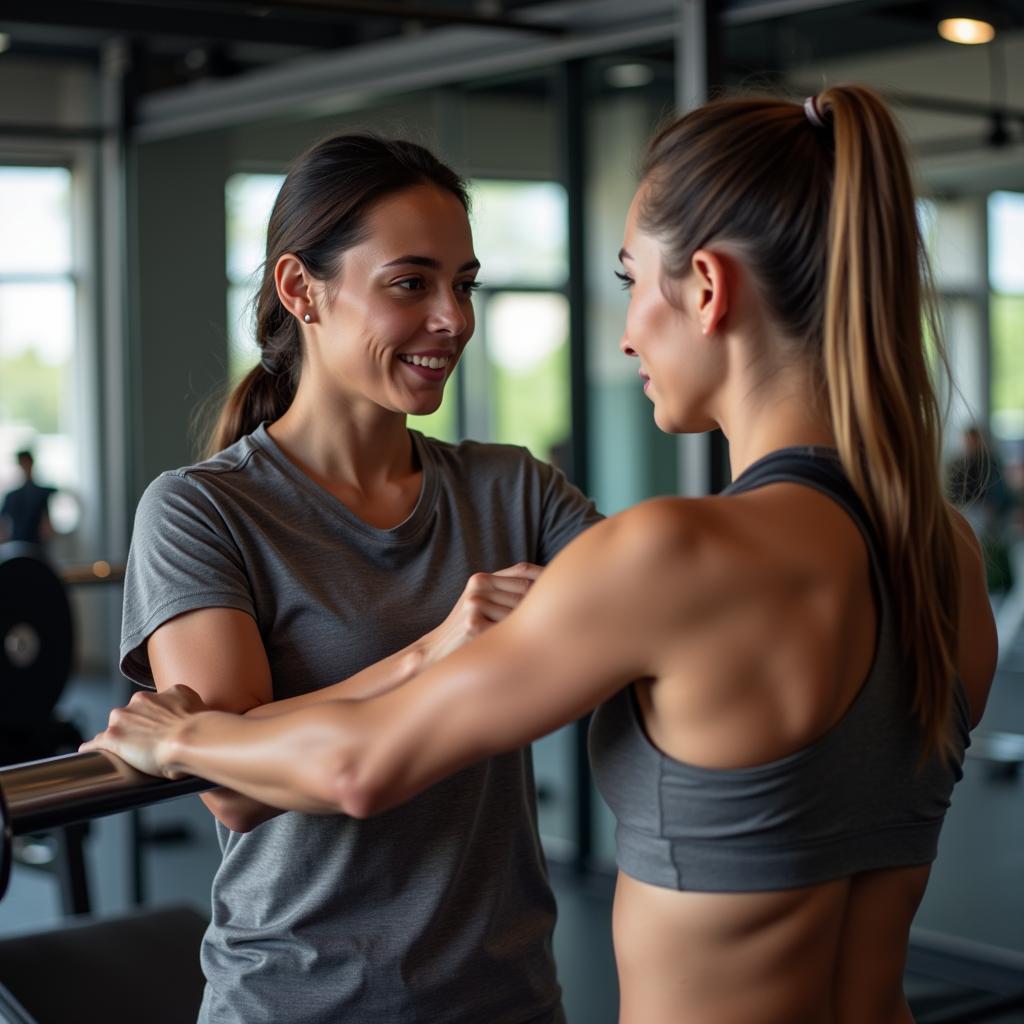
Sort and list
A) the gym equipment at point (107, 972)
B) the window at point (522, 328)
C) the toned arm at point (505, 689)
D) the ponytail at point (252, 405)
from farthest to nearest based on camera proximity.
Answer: the window at point (522, 328), the gym equipment at point (107, 972), the ponytail at point (252, 405), the toned arm at point (505, 689)

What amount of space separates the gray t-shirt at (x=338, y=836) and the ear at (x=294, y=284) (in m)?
0.18

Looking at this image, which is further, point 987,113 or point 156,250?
point 156,250

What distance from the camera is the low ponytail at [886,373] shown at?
102 centimetres

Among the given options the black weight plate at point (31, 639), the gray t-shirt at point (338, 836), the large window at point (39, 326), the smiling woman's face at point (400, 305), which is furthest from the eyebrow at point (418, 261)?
the large window at point (39, 326)

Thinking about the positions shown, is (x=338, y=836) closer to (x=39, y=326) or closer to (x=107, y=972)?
(x=107, y=972)

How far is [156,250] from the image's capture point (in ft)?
17.4

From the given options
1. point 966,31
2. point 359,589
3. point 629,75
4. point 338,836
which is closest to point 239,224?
point 629,75

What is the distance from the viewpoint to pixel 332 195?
1557 mm

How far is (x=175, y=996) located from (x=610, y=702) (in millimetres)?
1238

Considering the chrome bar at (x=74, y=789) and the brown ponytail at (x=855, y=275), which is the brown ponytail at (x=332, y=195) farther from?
the chrome bar at (x=74, y=789)

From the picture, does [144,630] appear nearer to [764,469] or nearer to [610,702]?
[610,702]

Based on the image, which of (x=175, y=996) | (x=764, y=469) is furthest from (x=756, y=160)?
(x=175, y=996)

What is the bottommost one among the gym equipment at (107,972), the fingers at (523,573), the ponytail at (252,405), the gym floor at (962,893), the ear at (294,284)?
the gym floor at (962,893)

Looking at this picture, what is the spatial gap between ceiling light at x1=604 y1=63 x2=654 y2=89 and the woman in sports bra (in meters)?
3.10
